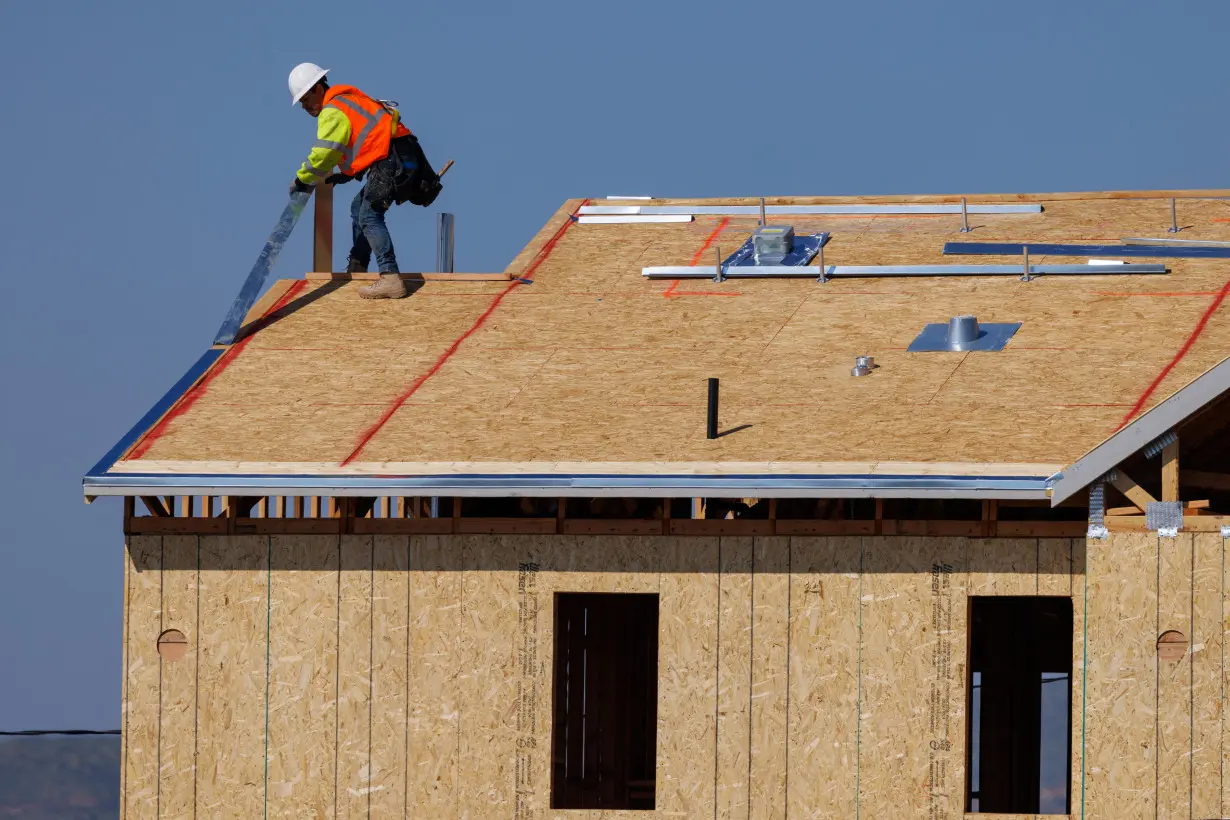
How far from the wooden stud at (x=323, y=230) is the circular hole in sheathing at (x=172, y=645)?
546cm

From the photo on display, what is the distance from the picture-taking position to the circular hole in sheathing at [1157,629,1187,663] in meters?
14.4

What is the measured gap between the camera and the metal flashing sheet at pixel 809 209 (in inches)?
817

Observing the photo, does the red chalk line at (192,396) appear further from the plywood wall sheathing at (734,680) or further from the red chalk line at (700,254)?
the plywood wall sheathing at (734,680)

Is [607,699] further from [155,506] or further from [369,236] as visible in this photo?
[155,506]

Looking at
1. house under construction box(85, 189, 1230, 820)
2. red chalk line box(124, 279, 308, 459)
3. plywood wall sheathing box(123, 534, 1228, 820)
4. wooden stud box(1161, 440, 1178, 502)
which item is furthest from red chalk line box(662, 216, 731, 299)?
wooden stud box(1161, 440, 1178, 502)

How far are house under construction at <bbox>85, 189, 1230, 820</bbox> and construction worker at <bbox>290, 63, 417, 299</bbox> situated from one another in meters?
2.27

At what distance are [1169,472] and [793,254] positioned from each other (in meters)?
5.64

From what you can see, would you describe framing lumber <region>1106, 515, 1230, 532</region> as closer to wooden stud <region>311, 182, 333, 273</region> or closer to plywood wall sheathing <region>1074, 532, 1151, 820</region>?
plywood wall sheathing <region>1074, 532, 1151, 820</region>

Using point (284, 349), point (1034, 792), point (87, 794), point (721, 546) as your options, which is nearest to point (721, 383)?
point (721, 546)

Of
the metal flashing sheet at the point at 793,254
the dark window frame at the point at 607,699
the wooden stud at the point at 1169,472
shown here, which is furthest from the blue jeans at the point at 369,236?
the wooden stud at the point at 1169,472

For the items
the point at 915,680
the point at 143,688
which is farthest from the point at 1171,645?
the point at 143,688

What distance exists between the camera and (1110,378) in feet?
50.6

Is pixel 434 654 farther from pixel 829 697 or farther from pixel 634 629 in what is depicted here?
pixel 634 629

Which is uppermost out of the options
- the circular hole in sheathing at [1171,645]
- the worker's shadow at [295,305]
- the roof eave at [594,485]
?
the worker's shadow at [295,305]
